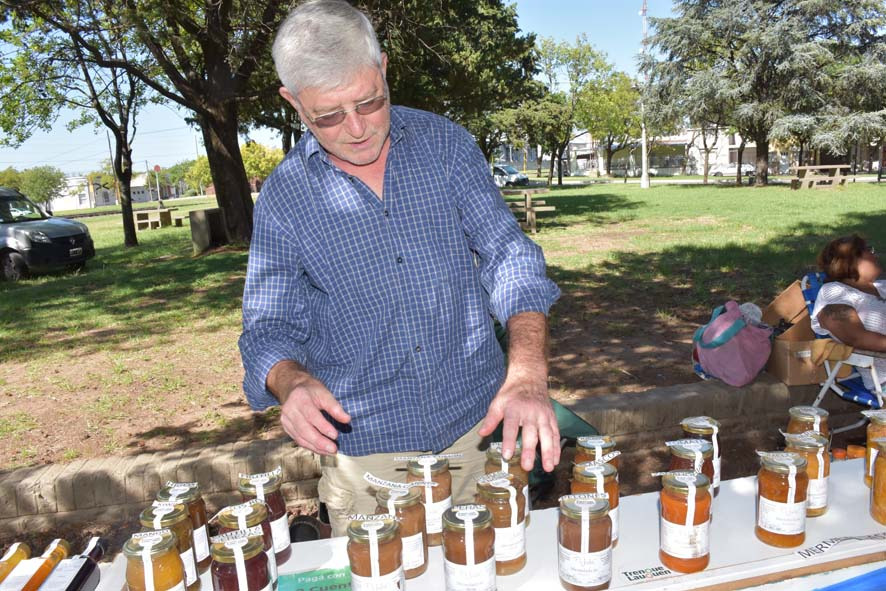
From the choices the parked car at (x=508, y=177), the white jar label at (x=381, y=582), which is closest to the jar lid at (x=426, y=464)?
the white jar label at (x=381, y=582)

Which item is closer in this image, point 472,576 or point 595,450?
point 472,576

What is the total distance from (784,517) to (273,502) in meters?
1.33

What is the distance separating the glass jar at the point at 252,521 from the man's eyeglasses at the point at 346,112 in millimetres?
1037

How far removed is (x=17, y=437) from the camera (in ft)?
16.5

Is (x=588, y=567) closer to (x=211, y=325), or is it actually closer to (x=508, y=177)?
(x=211, y=325)

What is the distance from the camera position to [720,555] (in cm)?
180

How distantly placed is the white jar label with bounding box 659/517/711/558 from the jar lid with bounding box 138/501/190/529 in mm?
1195

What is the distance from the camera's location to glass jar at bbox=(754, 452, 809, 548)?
177 cm

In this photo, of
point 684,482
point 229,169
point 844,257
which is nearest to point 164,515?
point 684,482

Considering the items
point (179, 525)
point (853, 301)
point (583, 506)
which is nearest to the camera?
point (583, 506)

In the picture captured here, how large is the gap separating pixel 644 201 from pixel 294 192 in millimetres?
24491

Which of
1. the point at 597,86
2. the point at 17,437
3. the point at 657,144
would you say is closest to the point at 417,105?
the point at 17,437

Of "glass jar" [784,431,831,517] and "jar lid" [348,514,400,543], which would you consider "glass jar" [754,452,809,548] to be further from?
"jar lid" [348,514,400,543]

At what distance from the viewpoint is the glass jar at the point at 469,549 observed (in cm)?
158
